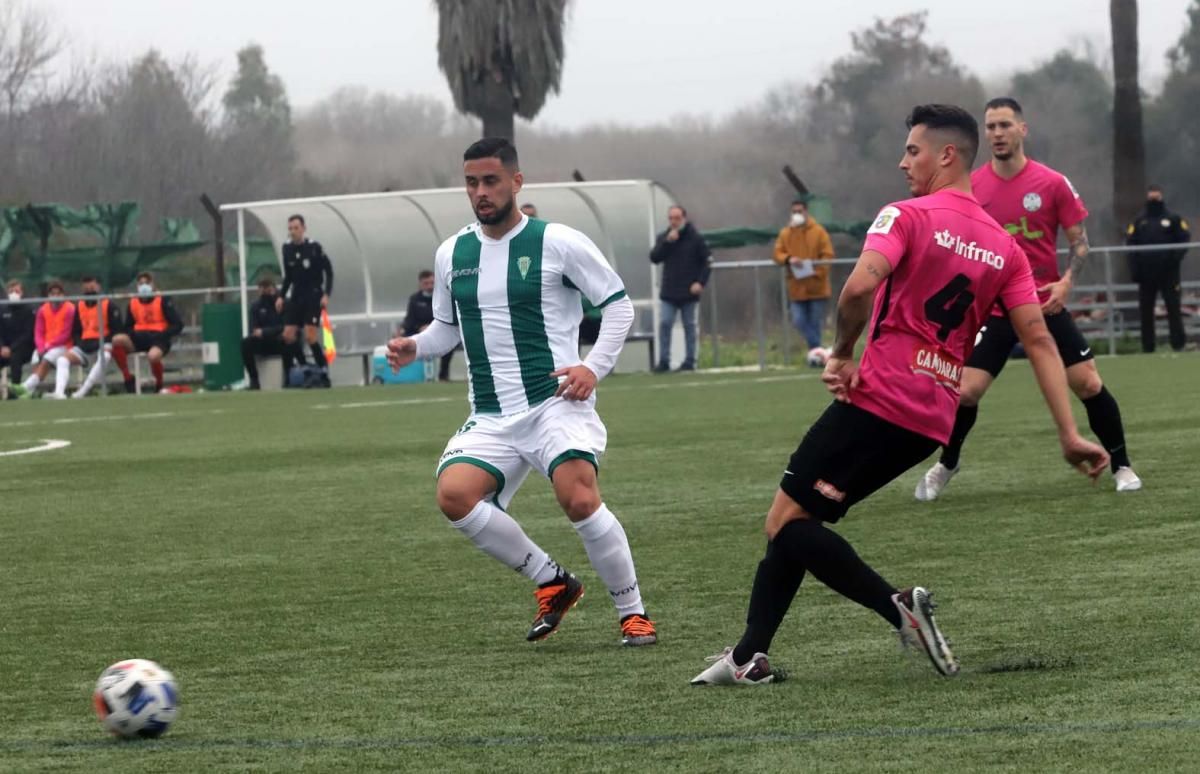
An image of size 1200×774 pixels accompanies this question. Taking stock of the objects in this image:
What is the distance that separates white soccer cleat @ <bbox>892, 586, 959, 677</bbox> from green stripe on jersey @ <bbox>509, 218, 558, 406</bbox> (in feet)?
5.89

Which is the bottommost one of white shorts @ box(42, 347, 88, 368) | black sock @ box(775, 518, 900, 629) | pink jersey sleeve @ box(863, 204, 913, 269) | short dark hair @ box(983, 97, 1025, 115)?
white shorts @ box(42, 347, 88, 368)

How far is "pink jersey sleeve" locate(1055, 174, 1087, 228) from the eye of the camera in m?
10.1

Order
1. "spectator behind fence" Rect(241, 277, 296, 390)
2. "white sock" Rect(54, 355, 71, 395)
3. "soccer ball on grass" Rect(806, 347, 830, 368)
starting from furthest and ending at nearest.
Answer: "white sock" Rect(54, 355, 71, 395), "spectator behind fence" Rect(241, 277, 296, 390), "soccer ball on grass" Rect(806, 347, 830, 368)

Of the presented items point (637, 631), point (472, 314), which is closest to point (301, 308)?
point (472, 314)

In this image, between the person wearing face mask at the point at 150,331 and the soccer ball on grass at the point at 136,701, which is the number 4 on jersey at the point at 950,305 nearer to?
the soccer ball on grass at the point at 136,701

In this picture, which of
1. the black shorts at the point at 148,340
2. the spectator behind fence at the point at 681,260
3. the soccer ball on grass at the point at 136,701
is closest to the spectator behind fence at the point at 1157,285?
the spectator behind fence at the point at 681,260

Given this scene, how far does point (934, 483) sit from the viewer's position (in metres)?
10.4

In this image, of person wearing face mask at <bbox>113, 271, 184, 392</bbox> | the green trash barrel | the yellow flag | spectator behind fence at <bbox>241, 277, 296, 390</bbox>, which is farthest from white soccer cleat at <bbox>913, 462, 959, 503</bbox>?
person wearing face mask at <bbox>113, 271, 184, 392</bbox>

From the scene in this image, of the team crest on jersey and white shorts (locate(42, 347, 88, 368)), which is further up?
the team crest on jersey

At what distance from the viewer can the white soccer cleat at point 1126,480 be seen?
10.0 m

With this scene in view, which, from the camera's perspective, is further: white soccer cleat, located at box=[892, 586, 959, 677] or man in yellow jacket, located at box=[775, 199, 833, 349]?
man in yellow jacket, located at box=[775, 199, 833, 349]

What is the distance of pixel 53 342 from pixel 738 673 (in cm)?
2359

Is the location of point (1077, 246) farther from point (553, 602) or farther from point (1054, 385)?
point (1054, 385)

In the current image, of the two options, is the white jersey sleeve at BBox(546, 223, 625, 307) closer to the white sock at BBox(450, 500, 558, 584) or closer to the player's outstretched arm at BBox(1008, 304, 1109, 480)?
the white sock at BBox(450, 500, 558, 584)
